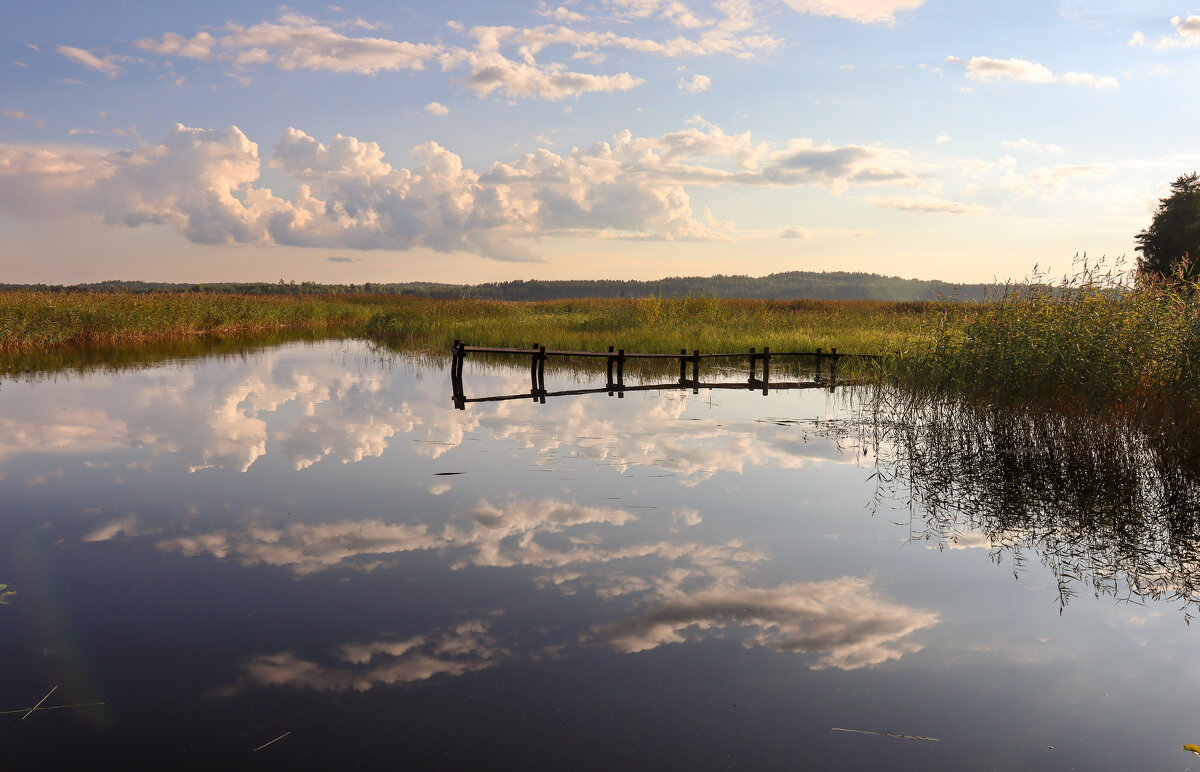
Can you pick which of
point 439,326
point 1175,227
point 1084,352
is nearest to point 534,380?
point 1084,352

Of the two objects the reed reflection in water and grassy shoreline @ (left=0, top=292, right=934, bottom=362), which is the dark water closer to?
the reed reflection in water

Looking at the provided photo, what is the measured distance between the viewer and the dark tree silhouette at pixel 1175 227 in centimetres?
3662

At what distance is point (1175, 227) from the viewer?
125ft

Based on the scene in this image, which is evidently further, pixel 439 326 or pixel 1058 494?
pixel 439 326

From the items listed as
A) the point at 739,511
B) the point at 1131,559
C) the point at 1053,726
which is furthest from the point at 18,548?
the point at 1131,559

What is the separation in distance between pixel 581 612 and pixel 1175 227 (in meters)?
44.1

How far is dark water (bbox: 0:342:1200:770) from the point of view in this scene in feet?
15.7

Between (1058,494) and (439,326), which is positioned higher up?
(439,326)

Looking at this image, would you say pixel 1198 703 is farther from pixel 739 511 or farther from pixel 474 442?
pixel 474 442

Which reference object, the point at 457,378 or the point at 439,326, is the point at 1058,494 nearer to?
the point at 457,378

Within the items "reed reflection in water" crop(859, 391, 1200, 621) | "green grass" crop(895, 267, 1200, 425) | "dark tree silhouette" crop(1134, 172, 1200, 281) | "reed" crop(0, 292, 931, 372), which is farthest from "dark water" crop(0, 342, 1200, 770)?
"dark tree silhouette" crop(1134, 172, 1200, 281)

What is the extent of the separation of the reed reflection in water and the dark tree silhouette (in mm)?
30497

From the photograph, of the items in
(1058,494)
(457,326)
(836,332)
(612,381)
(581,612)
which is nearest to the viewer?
(581,612)

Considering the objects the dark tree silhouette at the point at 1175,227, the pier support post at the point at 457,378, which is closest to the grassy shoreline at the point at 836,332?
the pier support post at the point at 457,378
